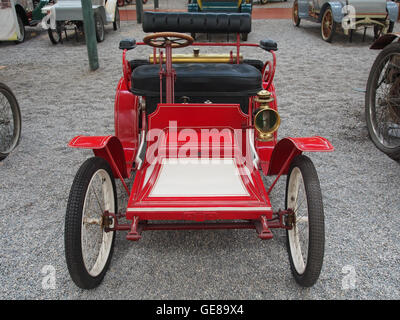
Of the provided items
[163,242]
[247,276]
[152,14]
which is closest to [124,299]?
[163,242]

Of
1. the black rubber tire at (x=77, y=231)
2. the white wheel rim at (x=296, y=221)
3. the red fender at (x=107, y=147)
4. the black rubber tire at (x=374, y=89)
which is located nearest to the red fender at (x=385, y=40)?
the black rubber tire at (x=374, y=89)

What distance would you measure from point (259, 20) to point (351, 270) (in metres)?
10.7

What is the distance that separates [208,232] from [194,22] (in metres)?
1.87

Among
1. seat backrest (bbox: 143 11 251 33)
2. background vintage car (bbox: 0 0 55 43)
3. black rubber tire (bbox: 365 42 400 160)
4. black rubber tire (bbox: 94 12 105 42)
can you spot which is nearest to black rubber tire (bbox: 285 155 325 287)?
black rubber tire (bbox: 365 42 400 160)

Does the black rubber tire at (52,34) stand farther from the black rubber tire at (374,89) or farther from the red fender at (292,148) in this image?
the red fender at (292,148)

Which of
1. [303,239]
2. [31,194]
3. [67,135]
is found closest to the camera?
[303,239]

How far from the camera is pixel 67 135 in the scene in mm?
3844

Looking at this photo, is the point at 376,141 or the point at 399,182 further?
the point at 376,141

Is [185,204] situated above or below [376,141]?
above

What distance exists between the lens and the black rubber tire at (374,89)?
3.13 metres

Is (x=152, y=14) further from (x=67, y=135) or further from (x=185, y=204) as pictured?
(x=185, y=204)

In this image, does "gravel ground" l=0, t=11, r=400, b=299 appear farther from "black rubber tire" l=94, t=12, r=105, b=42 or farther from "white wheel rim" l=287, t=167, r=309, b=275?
"black rubber tire" l=94, t=12, r=105, b=42

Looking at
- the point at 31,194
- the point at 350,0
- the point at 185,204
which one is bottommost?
the point at 31,194

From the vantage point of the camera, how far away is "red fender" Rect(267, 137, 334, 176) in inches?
74.1
